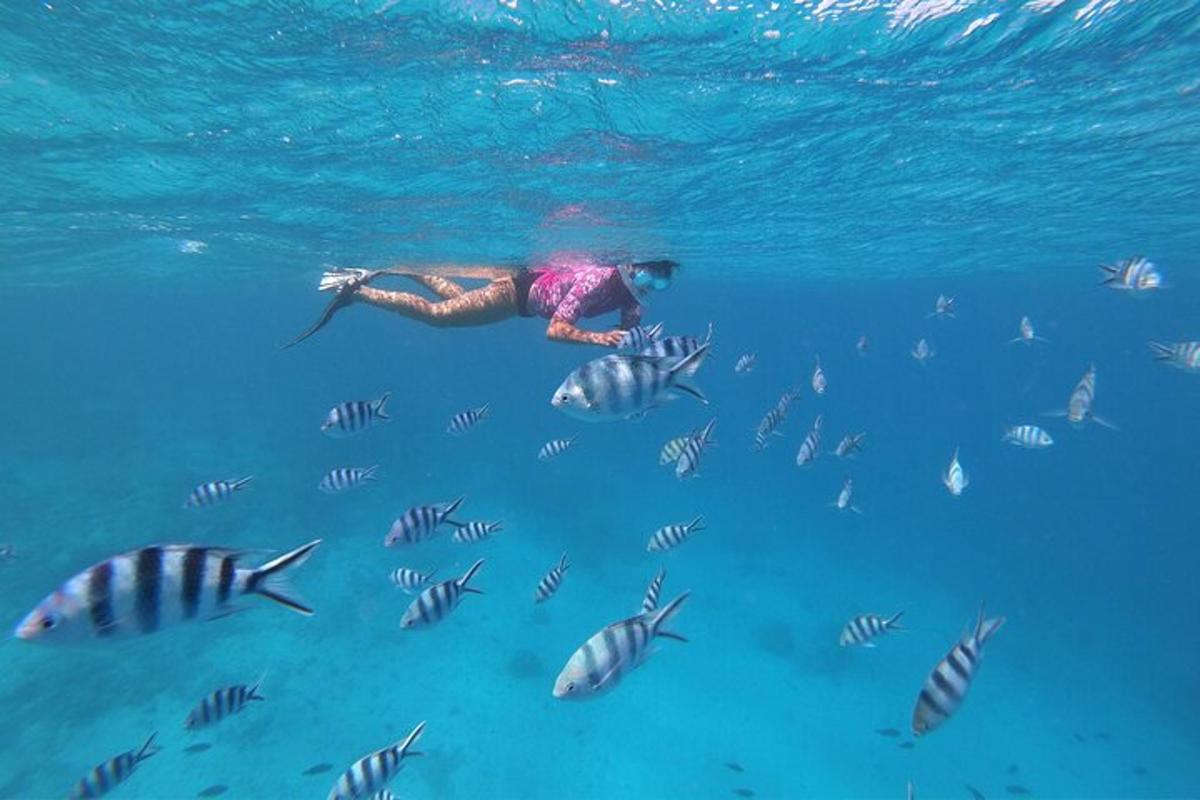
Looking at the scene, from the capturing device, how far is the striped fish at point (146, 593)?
308 centimetres

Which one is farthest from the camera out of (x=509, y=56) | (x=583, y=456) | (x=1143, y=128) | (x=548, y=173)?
(x=583, y=456)

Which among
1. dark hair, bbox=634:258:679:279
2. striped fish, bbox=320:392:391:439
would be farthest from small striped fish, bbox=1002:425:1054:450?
striped fish, bbox=320:392:391:439

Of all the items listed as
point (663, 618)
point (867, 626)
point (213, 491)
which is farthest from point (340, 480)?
point (867, 626)

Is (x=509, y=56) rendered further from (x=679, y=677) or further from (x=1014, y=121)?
(x=679, y=677)

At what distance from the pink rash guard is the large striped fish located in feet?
17.3

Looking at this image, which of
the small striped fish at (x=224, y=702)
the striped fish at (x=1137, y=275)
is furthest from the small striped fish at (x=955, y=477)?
the small striped fish at (x=224, y=702)

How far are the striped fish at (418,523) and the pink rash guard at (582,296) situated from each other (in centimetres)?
369

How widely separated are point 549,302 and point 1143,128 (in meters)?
14.0

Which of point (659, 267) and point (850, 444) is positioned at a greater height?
point (659, 267)

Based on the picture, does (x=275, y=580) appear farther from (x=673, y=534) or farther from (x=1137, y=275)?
(x=1137, y=275)

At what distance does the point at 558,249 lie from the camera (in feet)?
80.8

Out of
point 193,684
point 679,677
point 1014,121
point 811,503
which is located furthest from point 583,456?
point 1014,121

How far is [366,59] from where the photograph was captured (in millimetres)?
9570

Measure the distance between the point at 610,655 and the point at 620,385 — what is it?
6.51 feet
